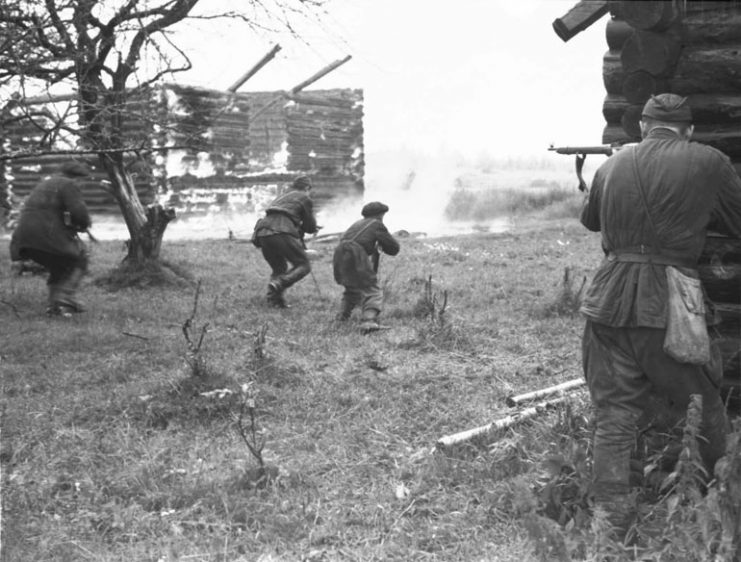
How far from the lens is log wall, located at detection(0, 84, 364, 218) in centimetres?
2311

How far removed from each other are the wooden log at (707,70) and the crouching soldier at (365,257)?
483 cm

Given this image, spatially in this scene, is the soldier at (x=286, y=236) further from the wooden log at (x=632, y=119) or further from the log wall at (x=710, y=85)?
the log wall at (x=710, y=85)

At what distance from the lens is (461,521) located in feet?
16.2

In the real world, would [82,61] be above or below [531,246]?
above

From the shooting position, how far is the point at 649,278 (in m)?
4.59

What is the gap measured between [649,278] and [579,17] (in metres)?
2.22

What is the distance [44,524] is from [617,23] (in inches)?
189

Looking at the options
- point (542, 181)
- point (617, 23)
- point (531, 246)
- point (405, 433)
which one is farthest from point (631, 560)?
point (542, 181)

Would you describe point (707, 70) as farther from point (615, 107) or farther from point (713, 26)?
point (615, 107)

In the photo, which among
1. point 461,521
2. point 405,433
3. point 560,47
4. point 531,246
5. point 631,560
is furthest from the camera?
point 560,47

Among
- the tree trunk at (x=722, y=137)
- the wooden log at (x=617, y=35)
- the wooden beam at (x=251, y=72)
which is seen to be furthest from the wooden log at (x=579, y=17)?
the wooden beam at (x=251, y=72)

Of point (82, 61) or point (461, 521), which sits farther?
point (82, 61)

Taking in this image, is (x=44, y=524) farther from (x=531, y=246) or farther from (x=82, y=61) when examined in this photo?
(x=531, y=246)

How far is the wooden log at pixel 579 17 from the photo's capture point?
19.3ft
